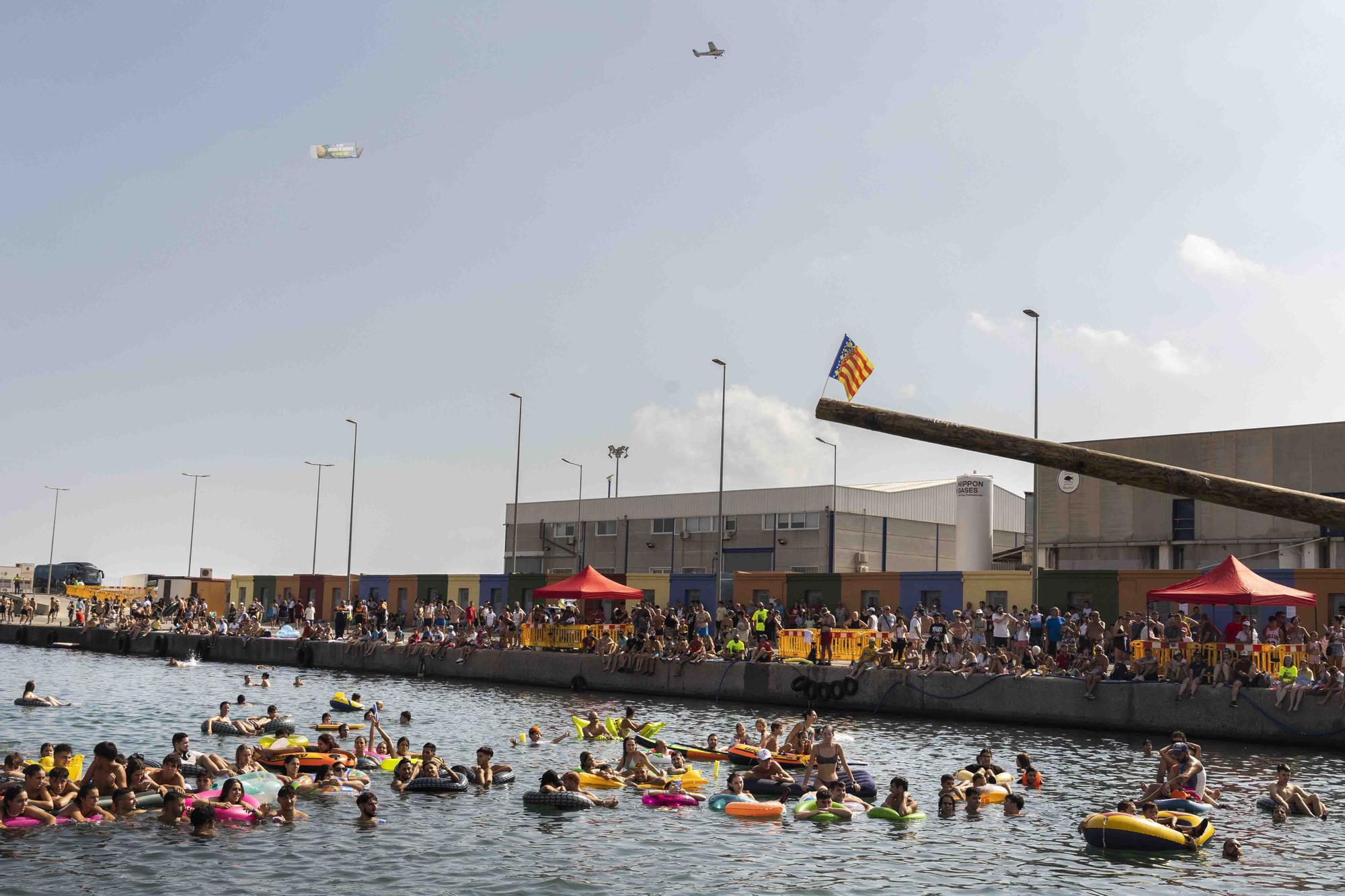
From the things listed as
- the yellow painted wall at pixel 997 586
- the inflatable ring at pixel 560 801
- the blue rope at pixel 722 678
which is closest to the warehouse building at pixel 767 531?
the yellow painted wall at pixel 997 586

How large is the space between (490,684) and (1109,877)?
30.5m

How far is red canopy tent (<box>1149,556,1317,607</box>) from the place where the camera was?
28438 millimetres

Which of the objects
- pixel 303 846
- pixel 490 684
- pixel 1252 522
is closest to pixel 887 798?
pixel 303 846

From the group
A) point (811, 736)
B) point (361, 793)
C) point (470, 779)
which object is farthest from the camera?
point (811, 736)

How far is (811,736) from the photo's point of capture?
81.6 ft

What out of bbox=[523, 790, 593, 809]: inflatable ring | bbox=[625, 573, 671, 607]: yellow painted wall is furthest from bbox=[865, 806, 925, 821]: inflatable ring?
bbox=[625, 573, 671, 607]: yellow painted wall

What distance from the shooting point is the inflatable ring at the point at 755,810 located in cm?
A: 2006

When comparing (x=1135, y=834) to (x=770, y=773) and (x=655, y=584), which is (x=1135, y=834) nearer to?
(x=770, y=773)

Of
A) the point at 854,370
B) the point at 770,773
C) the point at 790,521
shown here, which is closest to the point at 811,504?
the point at 790,521

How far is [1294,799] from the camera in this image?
2005 centimetres

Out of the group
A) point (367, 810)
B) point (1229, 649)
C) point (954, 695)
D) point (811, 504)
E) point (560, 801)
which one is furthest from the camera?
point (811, 504)

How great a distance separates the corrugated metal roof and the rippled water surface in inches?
1905

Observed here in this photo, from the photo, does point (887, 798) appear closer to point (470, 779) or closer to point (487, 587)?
point (470, 779)

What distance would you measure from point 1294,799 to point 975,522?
39.5 meters
